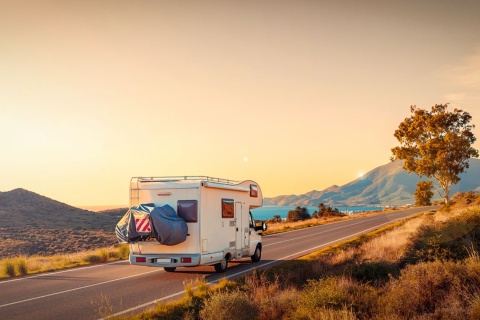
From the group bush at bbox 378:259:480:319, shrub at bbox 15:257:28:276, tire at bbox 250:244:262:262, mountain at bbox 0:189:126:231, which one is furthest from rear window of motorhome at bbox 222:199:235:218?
mountain at bbox 0:189:126:231

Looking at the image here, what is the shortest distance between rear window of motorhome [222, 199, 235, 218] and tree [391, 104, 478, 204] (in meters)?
34.8

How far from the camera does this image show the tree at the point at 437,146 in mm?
47250

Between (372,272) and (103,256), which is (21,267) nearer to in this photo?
(103,256)

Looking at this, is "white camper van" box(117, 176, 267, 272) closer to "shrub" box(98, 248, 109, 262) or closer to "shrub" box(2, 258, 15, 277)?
"shrub" box(2, 258, 15, 277)

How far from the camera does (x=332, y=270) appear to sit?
16.1 metres

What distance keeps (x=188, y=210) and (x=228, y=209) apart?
217 cm

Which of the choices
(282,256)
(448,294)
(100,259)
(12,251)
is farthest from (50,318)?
(12,251)

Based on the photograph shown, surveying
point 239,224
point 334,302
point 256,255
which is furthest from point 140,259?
point 334,302

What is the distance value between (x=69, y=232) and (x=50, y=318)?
190 feet

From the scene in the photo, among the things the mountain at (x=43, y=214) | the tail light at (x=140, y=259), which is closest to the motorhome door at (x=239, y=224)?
the tail light at (x=140, y=259)

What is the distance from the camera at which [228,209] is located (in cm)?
1722

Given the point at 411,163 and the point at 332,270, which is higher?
the point at 411,163

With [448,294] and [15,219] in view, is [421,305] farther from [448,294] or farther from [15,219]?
[15,219]

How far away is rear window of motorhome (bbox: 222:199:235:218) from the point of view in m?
16.9
